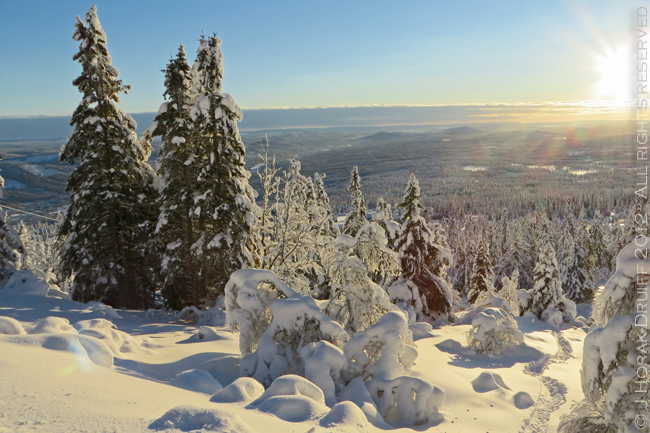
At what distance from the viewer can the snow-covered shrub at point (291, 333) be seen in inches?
366

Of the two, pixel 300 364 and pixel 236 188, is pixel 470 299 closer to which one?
pixel 236 188

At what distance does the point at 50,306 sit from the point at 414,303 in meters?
18.6

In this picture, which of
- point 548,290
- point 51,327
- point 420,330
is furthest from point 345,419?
point 548,290

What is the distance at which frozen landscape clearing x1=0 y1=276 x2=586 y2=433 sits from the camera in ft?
15.5

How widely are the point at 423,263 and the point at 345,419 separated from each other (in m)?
19.5

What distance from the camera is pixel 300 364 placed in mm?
9422

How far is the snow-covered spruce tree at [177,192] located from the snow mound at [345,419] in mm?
13742

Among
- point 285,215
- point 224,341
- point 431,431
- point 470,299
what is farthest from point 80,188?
point 470,299

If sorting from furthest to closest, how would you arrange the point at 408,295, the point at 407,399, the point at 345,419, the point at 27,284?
the point at 408,295 < the point at 27,284 < the point at 407,399 < the point at 345,419

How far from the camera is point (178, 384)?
7.60 meters

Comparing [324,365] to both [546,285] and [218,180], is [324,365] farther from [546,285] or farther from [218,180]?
[546,285]

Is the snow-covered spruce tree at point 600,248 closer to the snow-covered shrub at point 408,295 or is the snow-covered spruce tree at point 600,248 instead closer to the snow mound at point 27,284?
the snow-covered shrub at point 408,295

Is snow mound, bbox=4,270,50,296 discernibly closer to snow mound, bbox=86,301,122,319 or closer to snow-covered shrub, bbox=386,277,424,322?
snow mound, bbox=86,301,122,319

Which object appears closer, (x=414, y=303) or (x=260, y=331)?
(x=260, y=331)
